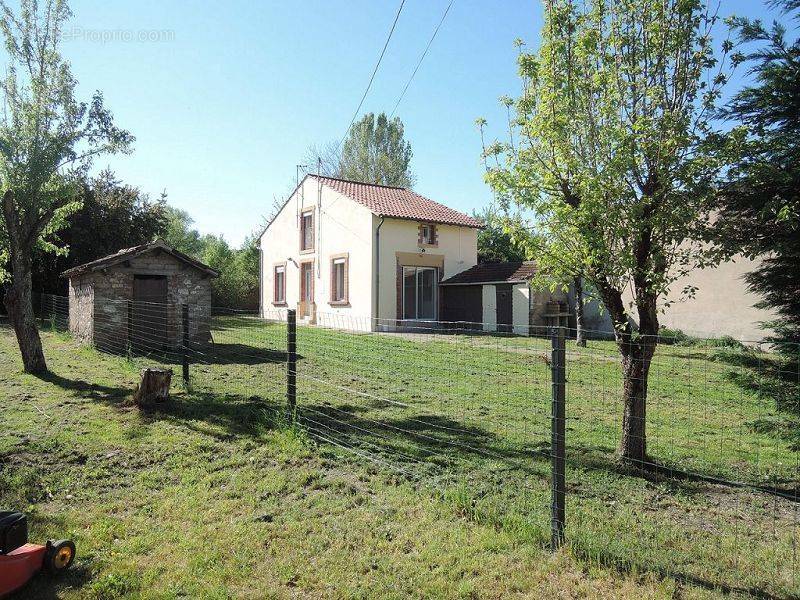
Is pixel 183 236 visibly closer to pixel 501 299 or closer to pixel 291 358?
pixel 501 299

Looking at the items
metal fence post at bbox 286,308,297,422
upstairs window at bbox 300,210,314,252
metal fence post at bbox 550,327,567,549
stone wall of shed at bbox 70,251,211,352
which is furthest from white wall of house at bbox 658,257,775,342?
upstairs window at bbox 300,210,314,252

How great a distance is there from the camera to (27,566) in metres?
3.06

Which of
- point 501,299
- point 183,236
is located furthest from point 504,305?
point 183,236

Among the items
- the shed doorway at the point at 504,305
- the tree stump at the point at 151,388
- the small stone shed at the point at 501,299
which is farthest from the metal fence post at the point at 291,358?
the shed doorway at the point at 504,305

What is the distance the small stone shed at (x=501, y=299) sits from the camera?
19.4 metres

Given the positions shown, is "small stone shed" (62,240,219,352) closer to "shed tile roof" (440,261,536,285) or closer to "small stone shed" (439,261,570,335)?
"small stone shed" (439,261,570,335)

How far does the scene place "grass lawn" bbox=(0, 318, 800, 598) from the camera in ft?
10.6

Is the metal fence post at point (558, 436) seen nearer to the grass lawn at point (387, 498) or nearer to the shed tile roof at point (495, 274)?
the grass lawn at point (387, 498)

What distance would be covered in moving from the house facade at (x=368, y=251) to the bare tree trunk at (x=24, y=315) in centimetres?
1024

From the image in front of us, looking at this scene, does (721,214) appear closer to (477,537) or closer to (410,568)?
(477,537)

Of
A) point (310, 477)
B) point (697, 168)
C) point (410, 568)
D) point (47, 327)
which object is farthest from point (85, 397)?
point (47, 327)

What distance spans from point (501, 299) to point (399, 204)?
5.72m

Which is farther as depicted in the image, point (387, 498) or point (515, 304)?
point (515, 304)

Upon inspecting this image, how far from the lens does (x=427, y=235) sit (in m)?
21.4
